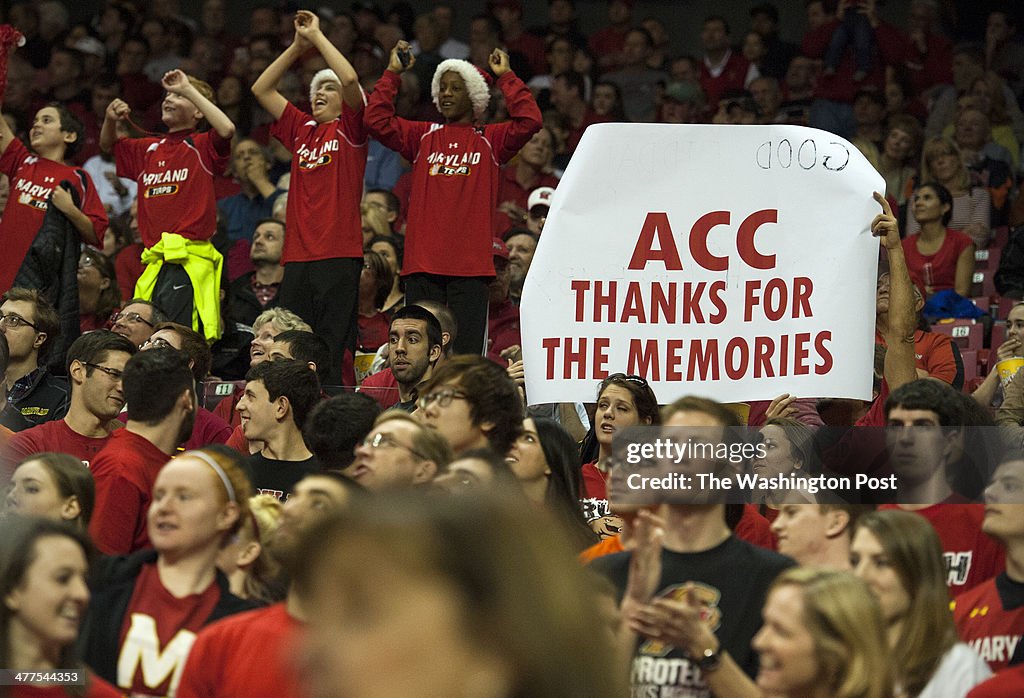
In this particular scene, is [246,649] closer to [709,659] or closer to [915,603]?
[709,659]

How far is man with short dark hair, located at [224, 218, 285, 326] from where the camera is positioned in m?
10.5

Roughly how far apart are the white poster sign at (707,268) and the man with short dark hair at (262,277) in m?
3.94

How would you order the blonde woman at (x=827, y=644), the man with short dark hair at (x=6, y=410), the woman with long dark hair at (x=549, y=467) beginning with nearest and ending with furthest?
1. the blonde woman at (x=827, y=644)
2. the woman with long dark hair at (x=549, y=467)
3. the man with short dark hair at (x=6, y=410)

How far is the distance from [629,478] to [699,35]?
40.4 feet

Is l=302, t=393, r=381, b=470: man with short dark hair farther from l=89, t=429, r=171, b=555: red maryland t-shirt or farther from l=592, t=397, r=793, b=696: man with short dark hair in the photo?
l=592, t=397, r=793, b=696: man with short dark hair

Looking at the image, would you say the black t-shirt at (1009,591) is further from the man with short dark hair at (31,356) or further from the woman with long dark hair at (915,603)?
the man with short dark hair at (31,356)

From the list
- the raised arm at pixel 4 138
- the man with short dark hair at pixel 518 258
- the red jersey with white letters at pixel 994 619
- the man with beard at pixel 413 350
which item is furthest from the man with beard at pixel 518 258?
the red jersey with white letters at pixel 994 619

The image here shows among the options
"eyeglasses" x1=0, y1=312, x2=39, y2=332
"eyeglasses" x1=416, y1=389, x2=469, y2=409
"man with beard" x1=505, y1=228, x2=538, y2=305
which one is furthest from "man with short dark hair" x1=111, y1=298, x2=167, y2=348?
"eyeglasses" x1=416, y1=389, x2=469, y2=409

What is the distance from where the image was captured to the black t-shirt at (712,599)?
394cm

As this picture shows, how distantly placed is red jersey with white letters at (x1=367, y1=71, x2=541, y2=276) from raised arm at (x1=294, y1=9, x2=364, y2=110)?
184 millimetres

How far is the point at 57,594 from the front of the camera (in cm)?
385

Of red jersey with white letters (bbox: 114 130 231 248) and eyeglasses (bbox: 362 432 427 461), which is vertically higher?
red jersey with white letters (bbox: 114 130 231 248)

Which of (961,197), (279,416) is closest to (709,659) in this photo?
(279,416)

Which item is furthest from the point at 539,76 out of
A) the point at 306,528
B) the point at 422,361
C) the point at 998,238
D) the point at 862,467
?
the point at 306,528
